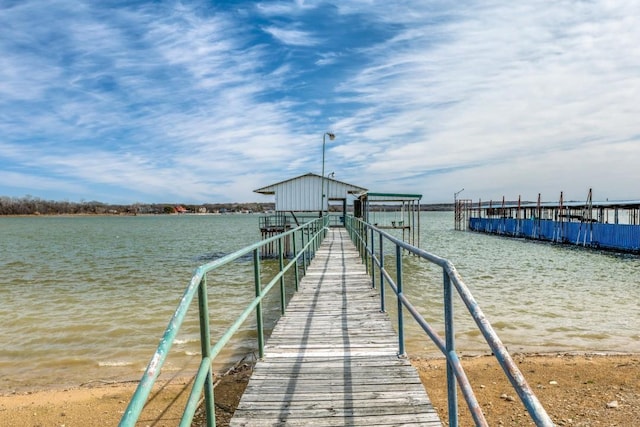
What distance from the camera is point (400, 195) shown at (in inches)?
1041

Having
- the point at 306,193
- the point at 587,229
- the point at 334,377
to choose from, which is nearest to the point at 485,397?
the point at 334,377

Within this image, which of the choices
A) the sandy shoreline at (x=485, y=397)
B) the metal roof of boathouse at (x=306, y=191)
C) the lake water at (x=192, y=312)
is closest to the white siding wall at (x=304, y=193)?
the metal roof of boathouse at (x=306, y=191)

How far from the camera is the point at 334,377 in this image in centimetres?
388

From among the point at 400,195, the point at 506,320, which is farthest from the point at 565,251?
the point at 506,320

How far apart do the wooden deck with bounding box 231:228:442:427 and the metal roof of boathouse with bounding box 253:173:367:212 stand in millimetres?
21665

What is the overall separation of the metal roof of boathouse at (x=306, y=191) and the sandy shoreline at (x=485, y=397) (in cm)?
2139

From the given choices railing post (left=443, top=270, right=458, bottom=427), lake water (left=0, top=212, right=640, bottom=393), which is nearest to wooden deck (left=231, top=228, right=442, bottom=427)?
railing post (left=443, top=270, right=458, bottom=427)

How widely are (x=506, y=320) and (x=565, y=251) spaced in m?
20.6

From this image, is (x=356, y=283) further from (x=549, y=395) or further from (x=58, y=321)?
(x=58, y=321)

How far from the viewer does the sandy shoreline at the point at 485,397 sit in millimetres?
5281

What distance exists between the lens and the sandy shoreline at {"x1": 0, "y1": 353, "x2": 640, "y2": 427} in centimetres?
528

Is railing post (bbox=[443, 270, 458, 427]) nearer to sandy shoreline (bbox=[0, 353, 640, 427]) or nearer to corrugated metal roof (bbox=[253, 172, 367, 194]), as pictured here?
sandy shoreline (bbox=[0, 353, 640, 427])

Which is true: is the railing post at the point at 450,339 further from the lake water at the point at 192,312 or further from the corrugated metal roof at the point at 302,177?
the corrugated metal roof at the point at 302,177

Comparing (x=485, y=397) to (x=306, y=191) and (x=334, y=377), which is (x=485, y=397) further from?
(x=306, y=191)
